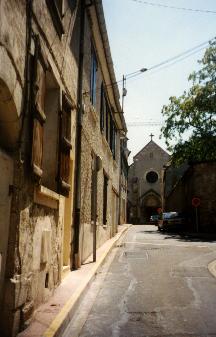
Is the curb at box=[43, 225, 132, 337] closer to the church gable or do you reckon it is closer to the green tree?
the green tree

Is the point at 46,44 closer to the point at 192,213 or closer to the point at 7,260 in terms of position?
the point at 7,260

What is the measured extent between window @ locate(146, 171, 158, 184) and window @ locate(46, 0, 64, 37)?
47.7 metres

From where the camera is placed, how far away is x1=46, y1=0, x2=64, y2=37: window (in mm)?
5749

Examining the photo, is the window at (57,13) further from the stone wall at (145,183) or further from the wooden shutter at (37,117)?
the stone wall at (145,183)

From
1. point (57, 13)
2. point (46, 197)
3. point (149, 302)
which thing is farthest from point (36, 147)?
point (149, 302)

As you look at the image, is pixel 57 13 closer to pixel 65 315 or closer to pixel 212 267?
pixel 65 315

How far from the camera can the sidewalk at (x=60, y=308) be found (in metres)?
4.09

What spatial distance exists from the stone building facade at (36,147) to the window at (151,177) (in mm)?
45313

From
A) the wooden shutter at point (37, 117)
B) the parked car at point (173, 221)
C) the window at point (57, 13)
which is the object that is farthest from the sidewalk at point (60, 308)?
the parked car at point (173, 221)

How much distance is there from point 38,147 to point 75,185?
11.6 feet

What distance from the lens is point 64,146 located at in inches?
265

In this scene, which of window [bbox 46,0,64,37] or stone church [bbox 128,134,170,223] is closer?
window [bbox 46,0,64,37]

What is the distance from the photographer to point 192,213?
26.5m

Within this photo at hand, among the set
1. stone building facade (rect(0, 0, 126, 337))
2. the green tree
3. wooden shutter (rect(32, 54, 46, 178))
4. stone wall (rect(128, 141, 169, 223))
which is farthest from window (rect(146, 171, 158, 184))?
wooden shutter (rect(32, 54, 46, 178))
